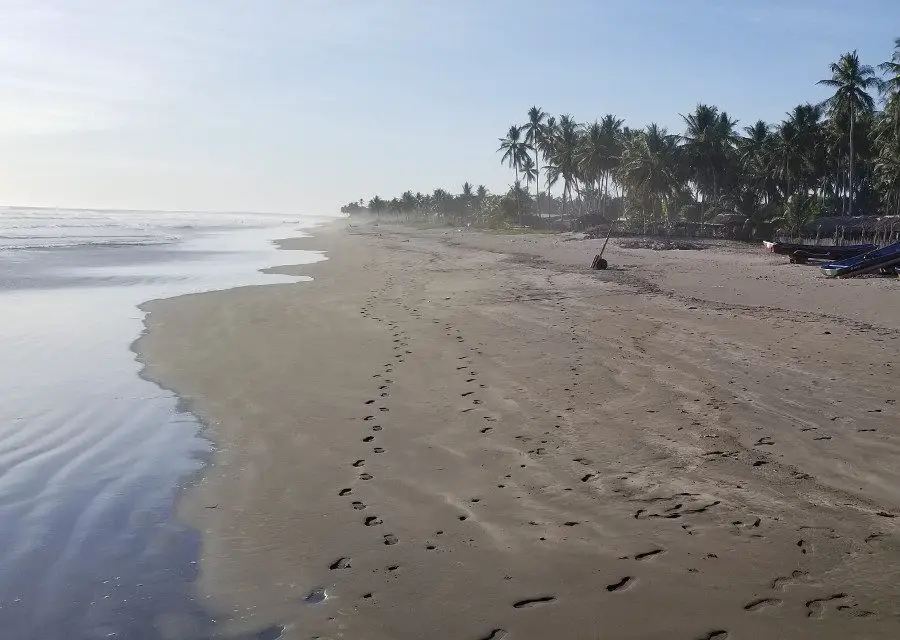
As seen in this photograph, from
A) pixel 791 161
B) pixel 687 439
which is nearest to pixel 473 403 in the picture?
pixel 687 439

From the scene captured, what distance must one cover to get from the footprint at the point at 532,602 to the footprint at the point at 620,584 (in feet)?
1.18

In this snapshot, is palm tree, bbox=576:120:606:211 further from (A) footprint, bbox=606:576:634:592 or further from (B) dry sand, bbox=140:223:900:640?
(A) footprint, bbox=606:576:634:592

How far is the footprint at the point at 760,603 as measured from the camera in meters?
3.87

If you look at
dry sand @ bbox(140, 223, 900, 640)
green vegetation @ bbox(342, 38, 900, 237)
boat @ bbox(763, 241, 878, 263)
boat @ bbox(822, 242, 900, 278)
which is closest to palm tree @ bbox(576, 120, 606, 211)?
green vegetation @ bbox(342, 38, 900, 237)

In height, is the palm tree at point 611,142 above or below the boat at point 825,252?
above

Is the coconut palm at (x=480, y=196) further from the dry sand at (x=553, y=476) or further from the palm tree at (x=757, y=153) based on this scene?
the dry sand at (x=553, y=476)

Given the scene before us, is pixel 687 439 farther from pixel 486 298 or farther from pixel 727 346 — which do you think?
pixel 486 298

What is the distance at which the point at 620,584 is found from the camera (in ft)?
A: 13.9

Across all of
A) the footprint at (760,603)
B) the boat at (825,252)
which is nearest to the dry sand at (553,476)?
the footprint at (760,603)

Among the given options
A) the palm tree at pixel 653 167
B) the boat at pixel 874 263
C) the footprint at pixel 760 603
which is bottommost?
the footprint at pixel 760 603

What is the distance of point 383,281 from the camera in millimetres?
22812

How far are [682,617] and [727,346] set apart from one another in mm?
7666

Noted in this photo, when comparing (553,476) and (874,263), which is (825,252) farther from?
(553,476)

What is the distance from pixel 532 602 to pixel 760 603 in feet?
4.26
